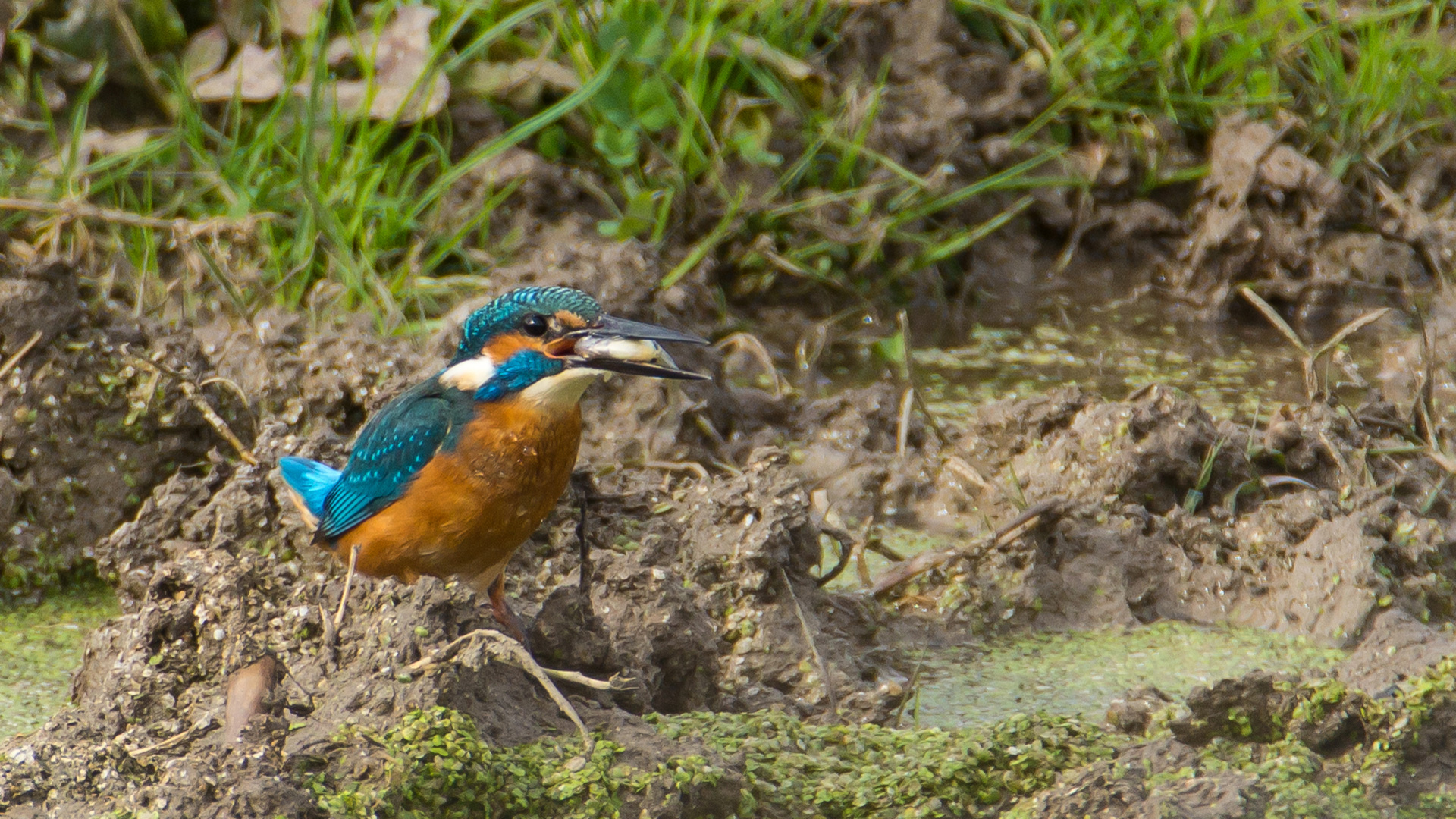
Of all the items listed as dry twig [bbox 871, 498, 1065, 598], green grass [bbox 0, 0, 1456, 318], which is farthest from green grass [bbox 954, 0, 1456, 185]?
dry twig [bbox 871, 498, 1065, 598]

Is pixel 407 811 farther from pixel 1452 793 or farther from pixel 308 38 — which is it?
pixel 308 38

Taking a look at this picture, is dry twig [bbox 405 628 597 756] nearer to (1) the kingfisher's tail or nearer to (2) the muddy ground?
(2) the muddy ground

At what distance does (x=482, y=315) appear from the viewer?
2719 mm

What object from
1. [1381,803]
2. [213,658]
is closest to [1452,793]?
[1381,803]

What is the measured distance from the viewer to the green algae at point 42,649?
2.78 m

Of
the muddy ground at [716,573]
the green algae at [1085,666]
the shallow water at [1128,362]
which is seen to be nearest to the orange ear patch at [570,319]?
the muddy ground at [716,573]

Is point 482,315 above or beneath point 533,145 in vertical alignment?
above

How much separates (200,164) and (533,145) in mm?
957

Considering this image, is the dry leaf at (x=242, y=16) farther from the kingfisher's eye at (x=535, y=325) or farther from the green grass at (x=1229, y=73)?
the kingfisher's eye at (x=535, y=325)

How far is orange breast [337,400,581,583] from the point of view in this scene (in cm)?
263

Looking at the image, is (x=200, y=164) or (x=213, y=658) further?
(x=200, y=164)

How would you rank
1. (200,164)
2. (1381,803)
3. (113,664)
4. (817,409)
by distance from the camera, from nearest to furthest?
(1381,803) < (113,664) < (817,409) < (200,164)

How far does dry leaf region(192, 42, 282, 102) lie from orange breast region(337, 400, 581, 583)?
91.7 inches

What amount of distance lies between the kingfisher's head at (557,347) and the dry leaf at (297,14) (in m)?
2.47
